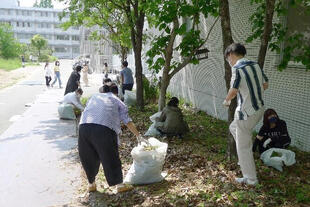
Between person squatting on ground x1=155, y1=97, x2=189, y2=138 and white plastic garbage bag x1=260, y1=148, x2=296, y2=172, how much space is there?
222 cm

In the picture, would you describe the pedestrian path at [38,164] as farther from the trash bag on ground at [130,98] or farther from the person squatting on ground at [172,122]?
the trash bag on ground at [130,98]

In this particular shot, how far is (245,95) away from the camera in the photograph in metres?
4.02

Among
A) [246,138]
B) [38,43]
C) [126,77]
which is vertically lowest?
[246,138]

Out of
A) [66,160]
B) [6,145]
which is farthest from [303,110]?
[6,145]

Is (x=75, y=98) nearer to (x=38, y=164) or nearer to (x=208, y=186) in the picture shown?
(x=38, y=164)

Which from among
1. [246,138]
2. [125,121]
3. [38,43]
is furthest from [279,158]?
[38,43]

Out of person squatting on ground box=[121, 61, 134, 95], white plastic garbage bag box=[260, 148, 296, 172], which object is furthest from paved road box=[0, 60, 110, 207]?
white plastic garbage bag box=[260, 148, 296, 172]

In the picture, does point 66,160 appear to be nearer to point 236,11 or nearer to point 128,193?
point 128,193

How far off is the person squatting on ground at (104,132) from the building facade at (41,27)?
291 feet

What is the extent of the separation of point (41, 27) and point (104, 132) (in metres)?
95.4

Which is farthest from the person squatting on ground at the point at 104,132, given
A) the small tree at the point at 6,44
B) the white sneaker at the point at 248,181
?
the small tree at the point at 6,44

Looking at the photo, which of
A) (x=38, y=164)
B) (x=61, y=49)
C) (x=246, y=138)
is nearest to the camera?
(x=246, y=138)

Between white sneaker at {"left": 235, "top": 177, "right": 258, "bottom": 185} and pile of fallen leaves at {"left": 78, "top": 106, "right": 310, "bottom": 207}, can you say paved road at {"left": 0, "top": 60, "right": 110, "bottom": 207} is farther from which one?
white sneaker at {"left": 235, "top": 177, "right": 258, "bottom": 185}

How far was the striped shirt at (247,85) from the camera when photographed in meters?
3.93
